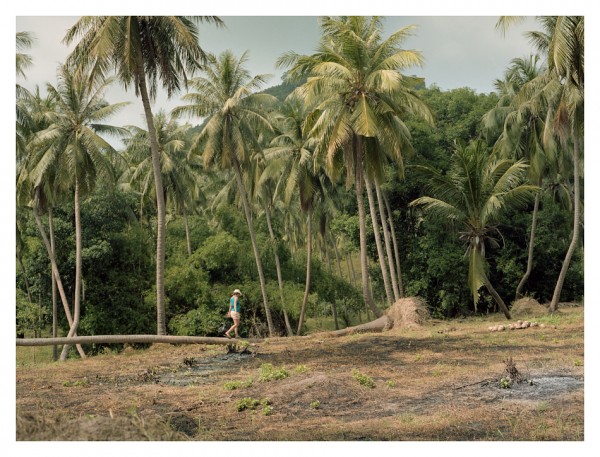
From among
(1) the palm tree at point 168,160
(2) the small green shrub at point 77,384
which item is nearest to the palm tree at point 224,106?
(1) the palm tree at point 168,160

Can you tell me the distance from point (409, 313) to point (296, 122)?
11531 mm

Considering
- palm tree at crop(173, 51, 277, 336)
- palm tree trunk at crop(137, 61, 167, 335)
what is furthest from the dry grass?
palm tree at crop(173, 51, 277, 336)

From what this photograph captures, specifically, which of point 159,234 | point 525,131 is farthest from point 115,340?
point 525,131

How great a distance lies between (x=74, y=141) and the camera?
1947 centimetres

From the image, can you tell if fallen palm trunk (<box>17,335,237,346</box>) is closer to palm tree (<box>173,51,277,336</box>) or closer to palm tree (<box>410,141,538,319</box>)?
palm tree (<box>410,141,538,319</box>)

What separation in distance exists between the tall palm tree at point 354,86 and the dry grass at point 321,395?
20.2ft

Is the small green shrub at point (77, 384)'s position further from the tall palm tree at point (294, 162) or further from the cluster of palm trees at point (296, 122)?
the tall palm tree at point (294, 162)

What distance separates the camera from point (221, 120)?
2181cm

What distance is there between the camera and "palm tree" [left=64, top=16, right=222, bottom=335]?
14492 millimetres

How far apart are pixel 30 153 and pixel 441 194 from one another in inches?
576

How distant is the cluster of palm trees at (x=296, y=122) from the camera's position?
15114mm

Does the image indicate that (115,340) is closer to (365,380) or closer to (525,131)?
(365,380)

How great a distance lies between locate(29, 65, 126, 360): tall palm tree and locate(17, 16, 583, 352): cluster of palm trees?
0.15 feet
